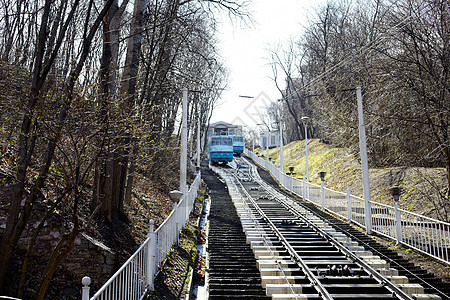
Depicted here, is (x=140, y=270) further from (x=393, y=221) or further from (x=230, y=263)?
(x=393, y=221)

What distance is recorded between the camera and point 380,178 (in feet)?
63.8

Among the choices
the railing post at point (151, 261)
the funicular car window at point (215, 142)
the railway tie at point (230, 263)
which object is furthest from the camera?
the funicular car window at point (215, 142)

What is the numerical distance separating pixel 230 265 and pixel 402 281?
4.08m

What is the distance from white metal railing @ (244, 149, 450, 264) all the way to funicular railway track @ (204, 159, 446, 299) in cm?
126

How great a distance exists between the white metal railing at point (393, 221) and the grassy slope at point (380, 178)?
1107 mm

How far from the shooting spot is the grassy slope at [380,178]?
590 inches

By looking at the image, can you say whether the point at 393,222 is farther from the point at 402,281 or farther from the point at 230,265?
the point at 230,265

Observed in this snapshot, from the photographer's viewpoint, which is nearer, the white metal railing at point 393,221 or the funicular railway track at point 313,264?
the funicular railway track at point 313,264

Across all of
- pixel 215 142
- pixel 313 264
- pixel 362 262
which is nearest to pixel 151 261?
pixel 313 264

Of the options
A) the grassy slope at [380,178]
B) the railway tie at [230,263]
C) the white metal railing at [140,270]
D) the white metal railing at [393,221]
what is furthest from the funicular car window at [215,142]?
the white metal railing at [140,270]

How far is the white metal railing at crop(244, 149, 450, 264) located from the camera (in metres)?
8.97

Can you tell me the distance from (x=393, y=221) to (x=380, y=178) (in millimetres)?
9193

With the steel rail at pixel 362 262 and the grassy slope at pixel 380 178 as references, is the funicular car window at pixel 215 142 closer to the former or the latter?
the grassy slope at pixel 380 178

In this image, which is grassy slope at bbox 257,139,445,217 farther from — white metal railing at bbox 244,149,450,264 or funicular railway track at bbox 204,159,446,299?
funicular railway track at bbox 204,159,446,299
